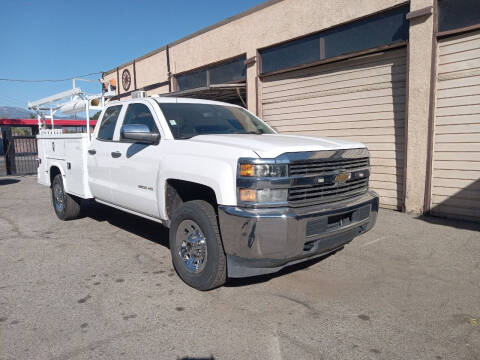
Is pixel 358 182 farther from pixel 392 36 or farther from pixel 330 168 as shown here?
pixel 392 36

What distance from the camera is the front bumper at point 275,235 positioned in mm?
2949

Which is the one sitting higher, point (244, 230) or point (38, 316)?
point (244, 230)

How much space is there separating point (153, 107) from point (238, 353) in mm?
2852

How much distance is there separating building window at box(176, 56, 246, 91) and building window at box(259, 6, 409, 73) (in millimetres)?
1048

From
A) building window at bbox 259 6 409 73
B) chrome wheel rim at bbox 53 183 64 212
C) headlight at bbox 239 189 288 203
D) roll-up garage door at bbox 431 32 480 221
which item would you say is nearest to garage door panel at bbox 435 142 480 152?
roll-up garage door at bbox 431 32 480 221

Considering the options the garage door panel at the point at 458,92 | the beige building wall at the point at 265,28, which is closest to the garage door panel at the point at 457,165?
the garage door panel at the point at 458,92

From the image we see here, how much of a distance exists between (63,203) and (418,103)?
6.24 metres

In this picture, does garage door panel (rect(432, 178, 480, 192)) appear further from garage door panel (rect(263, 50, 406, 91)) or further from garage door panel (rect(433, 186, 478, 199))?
garage door panel (rect(263, 50, 406, 91))

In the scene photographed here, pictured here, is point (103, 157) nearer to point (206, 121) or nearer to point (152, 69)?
point (206, 121)

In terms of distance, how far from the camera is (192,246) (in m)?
3.60

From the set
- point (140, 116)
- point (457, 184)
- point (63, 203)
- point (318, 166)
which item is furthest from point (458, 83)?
point (63, 203)

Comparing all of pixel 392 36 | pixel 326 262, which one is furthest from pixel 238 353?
pixel 392 36

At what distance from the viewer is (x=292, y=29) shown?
27.9 ft

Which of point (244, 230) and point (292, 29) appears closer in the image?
point (244, 230)
